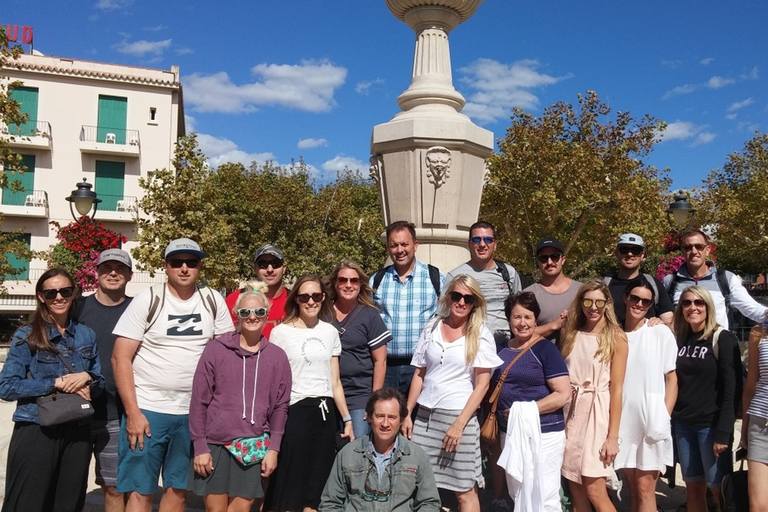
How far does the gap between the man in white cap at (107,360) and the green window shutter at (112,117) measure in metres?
29.7

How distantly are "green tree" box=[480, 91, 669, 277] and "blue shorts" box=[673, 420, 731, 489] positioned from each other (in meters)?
15.7

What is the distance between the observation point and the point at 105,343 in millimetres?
4227

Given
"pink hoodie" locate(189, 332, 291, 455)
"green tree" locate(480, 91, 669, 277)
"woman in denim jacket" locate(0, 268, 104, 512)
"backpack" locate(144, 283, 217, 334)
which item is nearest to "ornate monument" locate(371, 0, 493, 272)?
"backpack" locate(144, 283, 217, 334)

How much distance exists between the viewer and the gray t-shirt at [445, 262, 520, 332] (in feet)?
15.9

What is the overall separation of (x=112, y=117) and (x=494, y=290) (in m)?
30.8

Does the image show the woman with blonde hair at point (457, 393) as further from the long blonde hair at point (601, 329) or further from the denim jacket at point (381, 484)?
the long blonde hair at point (601, 329)

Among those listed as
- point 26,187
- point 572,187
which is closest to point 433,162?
point 572,187

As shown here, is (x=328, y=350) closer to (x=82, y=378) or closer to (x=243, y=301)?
(x=243, y=301)

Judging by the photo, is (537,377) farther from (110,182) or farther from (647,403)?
(110,182)

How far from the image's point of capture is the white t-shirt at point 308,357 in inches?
161

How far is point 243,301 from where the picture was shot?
3850 millimetres

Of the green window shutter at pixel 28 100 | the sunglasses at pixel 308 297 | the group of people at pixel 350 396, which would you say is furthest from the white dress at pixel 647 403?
the green window shutter at pixel 28 100

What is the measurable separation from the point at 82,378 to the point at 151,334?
491mm

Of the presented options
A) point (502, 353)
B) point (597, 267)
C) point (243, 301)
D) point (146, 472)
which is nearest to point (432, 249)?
point (502, 353)
